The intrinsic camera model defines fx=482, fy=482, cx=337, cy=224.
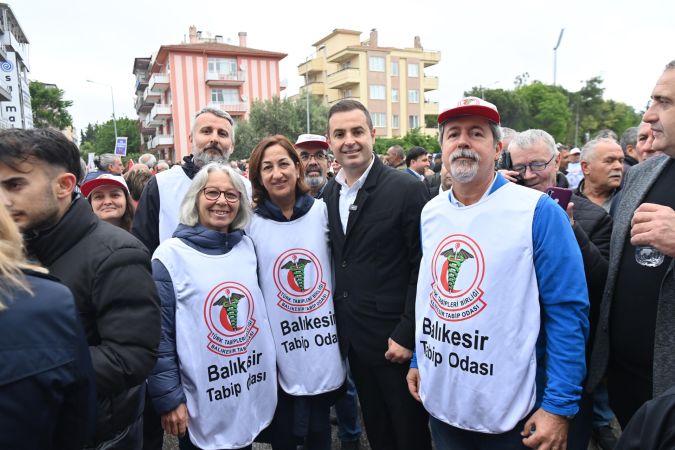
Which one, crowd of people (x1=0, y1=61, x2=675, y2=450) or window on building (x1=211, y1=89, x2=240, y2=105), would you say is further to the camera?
window on building (x1=211, y1=89, x2=240, y2=105)

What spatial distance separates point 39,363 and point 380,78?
5573 centimetres

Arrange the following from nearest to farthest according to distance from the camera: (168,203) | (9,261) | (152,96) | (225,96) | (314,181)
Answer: (9,261) → (168,203) → (314,181) → (225,96) → (152,96)

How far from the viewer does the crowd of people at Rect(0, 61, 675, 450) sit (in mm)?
1704

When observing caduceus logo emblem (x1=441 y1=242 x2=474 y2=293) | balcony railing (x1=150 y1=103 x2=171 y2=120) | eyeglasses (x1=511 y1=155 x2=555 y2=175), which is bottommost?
caduceus logo emblem (x1=441 y1=242 x2=474 y2=293)

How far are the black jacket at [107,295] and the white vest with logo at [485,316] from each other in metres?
1.31

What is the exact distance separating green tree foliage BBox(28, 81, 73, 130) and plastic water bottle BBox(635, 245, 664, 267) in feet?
181

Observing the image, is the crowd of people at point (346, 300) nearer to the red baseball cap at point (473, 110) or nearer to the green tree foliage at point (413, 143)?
the red baseball cap at point (473, 110)

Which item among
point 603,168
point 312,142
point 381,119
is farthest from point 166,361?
point 381,119

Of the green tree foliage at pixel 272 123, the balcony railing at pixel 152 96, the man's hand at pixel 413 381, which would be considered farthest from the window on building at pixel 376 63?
the man's hand at pixel 413 381

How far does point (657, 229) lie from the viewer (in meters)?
1.83

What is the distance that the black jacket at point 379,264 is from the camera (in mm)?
2854


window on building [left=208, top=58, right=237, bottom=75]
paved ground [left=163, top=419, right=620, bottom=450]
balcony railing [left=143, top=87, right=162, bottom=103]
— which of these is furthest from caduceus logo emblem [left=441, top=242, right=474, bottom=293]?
balcony railing [left=143, top=87, right=162, bottom=103]

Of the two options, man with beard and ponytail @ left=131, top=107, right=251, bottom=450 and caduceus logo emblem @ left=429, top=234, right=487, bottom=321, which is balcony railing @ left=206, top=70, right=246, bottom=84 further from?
caduceus logo emblem @ left=429, top=234, right=487, bottom=321

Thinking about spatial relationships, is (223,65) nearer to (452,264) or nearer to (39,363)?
(452,264)
